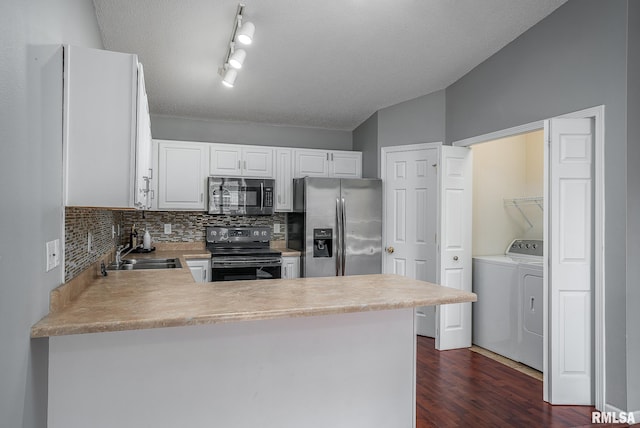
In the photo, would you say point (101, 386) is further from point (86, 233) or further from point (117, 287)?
point (86, 233)

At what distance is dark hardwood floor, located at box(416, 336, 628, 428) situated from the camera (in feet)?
8.47

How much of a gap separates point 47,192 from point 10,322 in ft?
1.71

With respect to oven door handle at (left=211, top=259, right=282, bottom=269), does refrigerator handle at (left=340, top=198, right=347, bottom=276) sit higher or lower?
higher

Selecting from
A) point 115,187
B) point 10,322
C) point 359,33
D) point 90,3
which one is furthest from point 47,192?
point 359,33

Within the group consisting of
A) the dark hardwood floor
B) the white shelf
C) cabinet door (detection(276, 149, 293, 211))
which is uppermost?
cabinet door (detection(276, 149, 293, 211))

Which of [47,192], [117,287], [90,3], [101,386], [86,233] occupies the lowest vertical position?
[101,386]

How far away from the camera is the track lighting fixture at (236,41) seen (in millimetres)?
2574

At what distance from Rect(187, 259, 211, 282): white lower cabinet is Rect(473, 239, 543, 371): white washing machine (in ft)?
9.26

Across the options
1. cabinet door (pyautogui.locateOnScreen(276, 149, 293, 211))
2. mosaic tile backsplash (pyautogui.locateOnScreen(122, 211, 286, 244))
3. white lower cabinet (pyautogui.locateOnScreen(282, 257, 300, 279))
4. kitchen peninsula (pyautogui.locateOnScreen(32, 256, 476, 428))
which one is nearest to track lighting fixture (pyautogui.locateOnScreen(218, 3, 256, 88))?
cabinet door (pyautogui.locateOnScreen(276, 149, 293, 211))

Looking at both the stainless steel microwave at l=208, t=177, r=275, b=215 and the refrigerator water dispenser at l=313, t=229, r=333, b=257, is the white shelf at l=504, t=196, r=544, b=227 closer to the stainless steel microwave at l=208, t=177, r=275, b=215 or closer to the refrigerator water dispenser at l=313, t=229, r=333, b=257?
the refrigerator water dispenser at l=313, t=229, r=333, b=257

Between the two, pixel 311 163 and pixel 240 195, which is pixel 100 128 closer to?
pixel 240 195

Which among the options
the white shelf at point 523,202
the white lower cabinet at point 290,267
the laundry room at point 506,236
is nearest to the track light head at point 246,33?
the white lower cabinet at point 290,267

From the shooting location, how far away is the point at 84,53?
1669 millimetres

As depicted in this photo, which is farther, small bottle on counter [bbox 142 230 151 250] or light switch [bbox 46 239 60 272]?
small bottle on counter [bbox 142 230 151 250]
